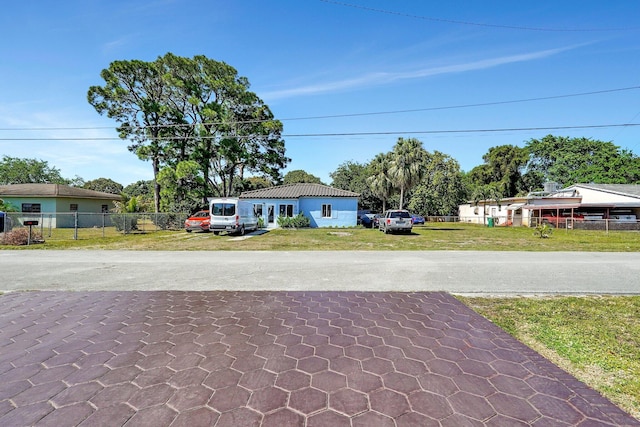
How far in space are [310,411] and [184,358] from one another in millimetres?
1589

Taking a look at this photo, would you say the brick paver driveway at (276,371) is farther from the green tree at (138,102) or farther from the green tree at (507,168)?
the green tree at (507,168)

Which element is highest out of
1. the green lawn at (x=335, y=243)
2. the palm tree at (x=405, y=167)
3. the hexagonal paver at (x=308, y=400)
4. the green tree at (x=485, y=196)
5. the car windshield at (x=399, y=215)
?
the palm tree at (x=405, y=167)

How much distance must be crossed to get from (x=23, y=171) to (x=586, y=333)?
64.9m

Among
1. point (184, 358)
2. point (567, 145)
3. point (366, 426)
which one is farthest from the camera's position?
point (567, 145)

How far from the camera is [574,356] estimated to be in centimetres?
325

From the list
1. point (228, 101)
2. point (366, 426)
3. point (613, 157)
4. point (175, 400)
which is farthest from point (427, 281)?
point (613, 157)

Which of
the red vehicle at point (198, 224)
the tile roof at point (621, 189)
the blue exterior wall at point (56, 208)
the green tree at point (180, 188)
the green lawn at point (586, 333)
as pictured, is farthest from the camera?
the tile roof at point (621, 189)

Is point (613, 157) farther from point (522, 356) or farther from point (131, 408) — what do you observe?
point (131, 408)

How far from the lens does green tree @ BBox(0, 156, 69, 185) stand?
44594mm

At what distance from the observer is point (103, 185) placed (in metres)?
64.9

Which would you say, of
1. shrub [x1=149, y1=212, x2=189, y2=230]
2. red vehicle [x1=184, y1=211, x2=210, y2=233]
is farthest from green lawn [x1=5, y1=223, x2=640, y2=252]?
shrub [x1=149, y1=212, x2=189, y2=230]

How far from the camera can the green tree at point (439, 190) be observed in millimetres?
42594

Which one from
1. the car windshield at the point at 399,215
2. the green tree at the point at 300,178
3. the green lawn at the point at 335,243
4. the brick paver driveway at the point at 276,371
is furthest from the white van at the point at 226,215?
the green tree at the point at 300,178

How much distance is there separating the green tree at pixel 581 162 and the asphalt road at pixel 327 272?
42.9 m
